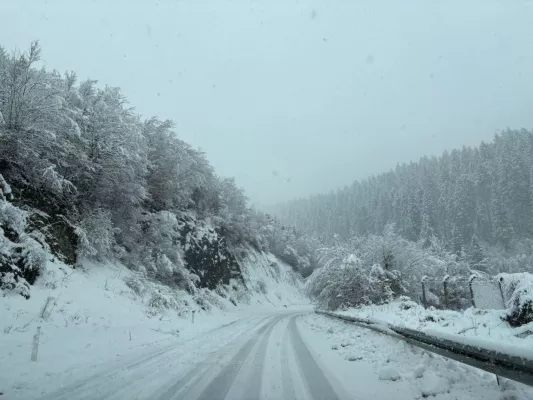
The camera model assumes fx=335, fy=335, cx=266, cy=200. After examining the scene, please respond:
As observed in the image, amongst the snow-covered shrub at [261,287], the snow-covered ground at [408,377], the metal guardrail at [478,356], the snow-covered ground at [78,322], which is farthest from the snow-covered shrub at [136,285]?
the snow-covered shrub at [261,287]

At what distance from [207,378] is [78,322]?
21.0 ft

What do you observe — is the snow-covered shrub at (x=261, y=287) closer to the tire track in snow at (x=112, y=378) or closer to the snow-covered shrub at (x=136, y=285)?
the snow-covered shrub at (x=136, y=285)

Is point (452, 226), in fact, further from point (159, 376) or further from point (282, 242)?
point (159, 376)

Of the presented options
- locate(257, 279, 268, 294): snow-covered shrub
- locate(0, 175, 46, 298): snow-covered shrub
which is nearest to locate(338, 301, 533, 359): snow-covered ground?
locate(0, 175, 46, 298): snow-covered shrub

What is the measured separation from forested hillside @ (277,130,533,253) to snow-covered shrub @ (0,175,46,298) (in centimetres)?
6269

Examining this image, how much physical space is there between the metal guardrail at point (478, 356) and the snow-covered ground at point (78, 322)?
19.9 feet

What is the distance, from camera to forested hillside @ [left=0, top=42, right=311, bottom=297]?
40.3 ft

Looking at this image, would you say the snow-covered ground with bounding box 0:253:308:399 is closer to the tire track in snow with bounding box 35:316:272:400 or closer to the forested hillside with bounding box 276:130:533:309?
the tire track in snow with bounding box 35:316:272:400

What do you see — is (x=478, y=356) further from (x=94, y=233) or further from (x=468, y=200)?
(x=468, y=200)

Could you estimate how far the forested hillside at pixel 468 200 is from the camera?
79.1m

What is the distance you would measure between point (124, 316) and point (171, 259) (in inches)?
400

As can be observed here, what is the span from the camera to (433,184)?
105312mm

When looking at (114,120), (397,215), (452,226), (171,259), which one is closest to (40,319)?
(114,120)

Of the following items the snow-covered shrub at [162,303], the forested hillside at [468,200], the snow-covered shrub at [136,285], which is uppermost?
the forested hillside at [468,200]
